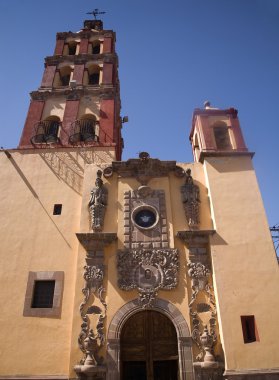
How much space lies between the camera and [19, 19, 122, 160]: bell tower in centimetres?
1698

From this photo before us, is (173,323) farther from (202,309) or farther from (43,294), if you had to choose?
(43,294)

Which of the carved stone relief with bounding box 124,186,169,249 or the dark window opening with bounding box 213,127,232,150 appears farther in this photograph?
the dark window opening with bounding box 213,127,232,150

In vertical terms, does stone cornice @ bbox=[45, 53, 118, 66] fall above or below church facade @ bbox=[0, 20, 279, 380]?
above

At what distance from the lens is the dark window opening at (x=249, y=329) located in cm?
1088

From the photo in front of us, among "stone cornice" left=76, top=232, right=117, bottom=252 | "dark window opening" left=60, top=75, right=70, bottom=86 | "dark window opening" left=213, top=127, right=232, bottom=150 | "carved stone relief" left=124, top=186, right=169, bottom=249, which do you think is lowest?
"stone cornice" left=76, top=232, right=117, bottom=252

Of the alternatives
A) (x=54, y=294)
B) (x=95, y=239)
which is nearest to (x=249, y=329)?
(x=95, y=239)

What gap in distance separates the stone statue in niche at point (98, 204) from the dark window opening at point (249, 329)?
6.39 meters

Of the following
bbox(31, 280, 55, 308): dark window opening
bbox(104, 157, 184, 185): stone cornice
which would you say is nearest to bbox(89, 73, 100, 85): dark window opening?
bbox(104, 157, 184, 185): stone cornice

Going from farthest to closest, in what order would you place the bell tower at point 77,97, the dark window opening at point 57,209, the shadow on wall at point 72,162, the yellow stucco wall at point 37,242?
the bell tower at point 77,97 → the shadow on wall at point 72,162 → the dark window opening at point 57,209 → the yellow stucco wall at point 37,242

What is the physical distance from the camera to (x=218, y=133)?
54.8ft

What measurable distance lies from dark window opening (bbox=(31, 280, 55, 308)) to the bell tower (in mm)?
7098

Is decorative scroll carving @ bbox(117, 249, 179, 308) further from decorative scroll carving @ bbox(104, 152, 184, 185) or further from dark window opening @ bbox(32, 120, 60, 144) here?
dark window opening @ bbox(32, 120, 60, 144)

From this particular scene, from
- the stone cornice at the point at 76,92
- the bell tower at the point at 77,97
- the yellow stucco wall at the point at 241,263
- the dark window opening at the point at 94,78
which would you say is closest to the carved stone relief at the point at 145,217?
the yellow stucco wall at the point at 241,263

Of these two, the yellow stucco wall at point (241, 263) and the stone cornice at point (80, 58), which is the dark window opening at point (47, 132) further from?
the yellow stucco wall at point (241, 263)
